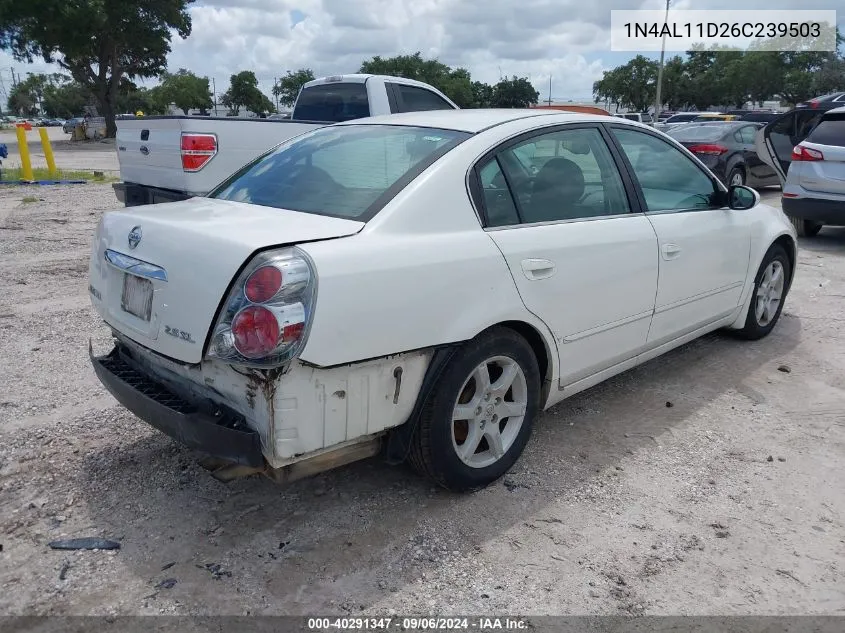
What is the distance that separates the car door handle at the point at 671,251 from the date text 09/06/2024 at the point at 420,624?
7.39ft

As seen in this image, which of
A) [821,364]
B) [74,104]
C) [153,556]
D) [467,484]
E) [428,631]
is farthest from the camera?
[74,104]

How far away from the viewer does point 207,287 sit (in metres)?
2.51

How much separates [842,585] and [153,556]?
8.60 ft

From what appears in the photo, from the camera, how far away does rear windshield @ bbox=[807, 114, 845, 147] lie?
8.39 meters

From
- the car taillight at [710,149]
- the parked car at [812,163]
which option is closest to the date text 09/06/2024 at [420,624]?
the parked car at [812,163]

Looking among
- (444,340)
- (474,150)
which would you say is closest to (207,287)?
(444,340)

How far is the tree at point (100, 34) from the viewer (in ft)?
113

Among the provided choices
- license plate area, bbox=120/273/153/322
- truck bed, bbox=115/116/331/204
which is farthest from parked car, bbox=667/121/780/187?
license plate area, bbox=120/273/153/322

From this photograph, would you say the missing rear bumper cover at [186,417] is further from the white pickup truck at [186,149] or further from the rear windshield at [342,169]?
the white pickup truck at [186,149]

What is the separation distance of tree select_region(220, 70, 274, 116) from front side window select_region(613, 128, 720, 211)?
82501 mm

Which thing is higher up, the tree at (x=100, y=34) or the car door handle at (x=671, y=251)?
the tree at (x=100, y=34)

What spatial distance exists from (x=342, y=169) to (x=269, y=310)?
113cm

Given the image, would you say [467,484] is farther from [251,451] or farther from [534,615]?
[251,451]

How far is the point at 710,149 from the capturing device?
1290cm
